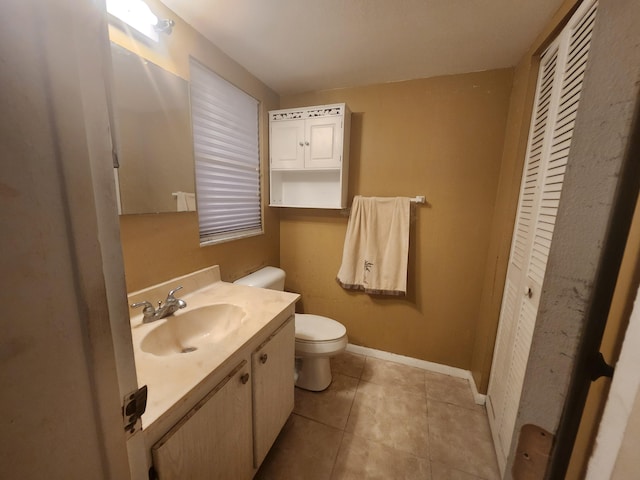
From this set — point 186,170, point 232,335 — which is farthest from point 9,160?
point 186,170

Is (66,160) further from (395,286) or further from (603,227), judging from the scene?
(395,286)

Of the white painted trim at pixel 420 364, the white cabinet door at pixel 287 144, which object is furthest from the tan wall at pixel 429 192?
the white cabinet door at pixel 287 144

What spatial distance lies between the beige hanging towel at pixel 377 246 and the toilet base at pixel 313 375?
60 centimetres

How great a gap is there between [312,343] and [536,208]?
4.59 ft

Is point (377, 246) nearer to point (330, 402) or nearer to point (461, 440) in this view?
point (330, 402)

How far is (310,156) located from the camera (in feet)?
5.93

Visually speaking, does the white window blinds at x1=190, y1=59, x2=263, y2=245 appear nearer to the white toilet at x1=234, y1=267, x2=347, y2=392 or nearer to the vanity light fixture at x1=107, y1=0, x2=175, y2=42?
the vanity light fixture at x1=107, y1=0, x2=175, y2=42

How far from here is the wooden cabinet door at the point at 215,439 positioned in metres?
0.68

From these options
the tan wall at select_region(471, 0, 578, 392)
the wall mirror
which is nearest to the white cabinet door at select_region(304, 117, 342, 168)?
the wall mirror

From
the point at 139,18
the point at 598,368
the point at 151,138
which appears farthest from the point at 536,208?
the point at 139,18

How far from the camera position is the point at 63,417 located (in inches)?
11.9

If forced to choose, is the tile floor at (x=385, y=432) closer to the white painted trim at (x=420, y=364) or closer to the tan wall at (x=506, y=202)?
the white painted trim at (x=420, y=364)

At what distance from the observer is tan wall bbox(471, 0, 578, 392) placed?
132 centimetres

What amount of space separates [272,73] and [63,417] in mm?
1930
